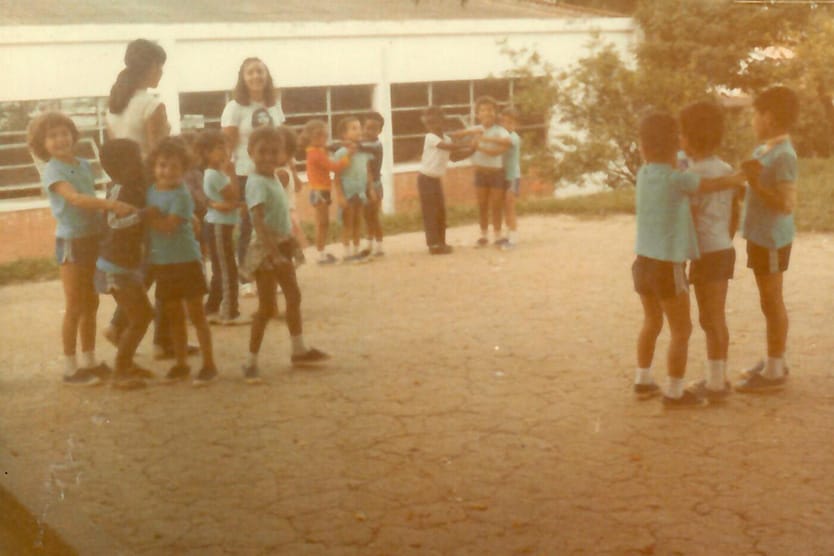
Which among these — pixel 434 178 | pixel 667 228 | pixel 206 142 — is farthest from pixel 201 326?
pixel 434 178

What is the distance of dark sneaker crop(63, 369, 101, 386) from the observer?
405 centimetres

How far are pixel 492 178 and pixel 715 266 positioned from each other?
12.1 ft

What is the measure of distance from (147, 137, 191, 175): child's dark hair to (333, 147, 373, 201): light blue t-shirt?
2.26m

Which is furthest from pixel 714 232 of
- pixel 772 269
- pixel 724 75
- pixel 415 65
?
pixel 415 65

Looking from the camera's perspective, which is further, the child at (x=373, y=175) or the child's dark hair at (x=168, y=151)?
the child at (x=373, y=175)

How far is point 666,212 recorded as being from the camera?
3.49 meters

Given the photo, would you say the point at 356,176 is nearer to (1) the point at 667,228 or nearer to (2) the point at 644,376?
(2) the point at 644,376

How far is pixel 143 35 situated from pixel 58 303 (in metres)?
1.88

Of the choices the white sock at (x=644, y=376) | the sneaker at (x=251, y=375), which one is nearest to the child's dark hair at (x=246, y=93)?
the sneaker at (x=251, y=375)

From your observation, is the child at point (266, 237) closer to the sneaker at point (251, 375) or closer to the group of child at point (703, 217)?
the sneaker at point (251, 375)

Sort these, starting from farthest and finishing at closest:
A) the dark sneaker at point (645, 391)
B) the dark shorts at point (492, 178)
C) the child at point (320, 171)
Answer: the dark shorts at point (492, 178), the child at point (320, 171), the dark sneaker at point (645, 391)

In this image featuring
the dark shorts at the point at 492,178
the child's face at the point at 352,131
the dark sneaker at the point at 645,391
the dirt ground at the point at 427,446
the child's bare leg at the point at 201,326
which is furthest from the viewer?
the dark shorts at the point at 492,178

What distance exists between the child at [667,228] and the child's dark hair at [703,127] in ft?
0.19

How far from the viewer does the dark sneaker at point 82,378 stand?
405 centimetres
